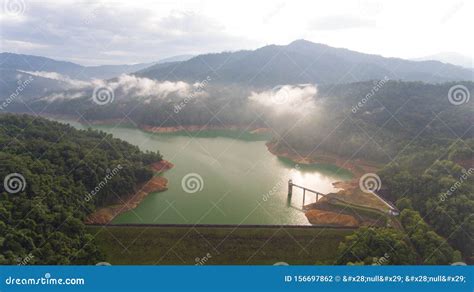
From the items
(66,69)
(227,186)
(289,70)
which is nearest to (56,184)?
(227,186)

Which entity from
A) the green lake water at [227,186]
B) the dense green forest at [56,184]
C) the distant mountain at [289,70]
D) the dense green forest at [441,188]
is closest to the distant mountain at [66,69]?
the distant mountain at [289,70]

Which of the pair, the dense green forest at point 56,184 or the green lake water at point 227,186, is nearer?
the dense green forest at point 56,184

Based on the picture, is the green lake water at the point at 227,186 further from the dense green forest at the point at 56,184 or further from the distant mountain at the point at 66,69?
the distant mountain at the point at 66,69

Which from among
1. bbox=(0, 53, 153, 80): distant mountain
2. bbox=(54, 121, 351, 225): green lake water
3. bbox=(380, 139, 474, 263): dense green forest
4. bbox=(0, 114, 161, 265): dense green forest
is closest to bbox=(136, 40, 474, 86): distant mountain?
bbox=(0, 53, 153, 80): distant mountain

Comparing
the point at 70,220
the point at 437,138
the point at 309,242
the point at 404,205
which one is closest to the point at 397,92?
the point at 437,138

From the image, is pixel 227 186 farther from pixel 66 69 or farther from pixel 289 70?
pixel 66 69

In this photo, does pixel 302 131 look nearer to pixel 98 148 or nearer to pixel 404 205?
pixel 404 205

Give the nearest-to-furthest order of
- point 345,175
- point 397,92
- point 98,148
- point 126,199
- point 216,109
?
1. point 126,199
2. point 98,148
3. point 345,175
4. point 397,92
5. point 216,109
